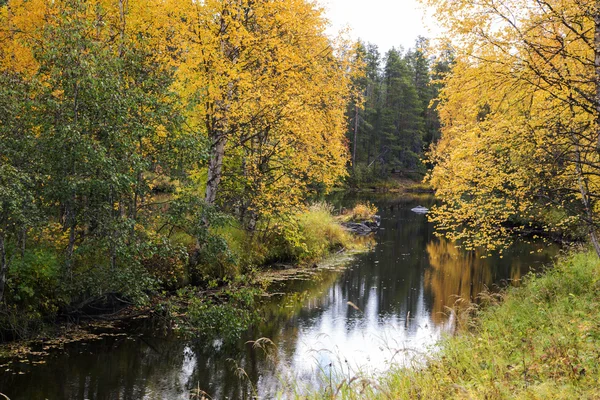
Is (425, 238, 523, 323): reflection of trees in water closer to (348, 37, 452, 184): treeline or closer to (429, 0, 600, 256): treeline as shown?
(429, 0, 600, 256): treeline

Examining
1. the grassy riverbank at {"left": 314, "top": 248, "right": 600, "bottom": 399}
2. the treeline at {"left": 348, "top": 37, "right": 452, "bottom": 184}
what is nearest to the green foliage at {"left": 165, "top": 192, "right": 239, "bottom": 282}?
the grassy riverbank at {"left": 314, "top": 248, "right": 600, "bottom": 399}

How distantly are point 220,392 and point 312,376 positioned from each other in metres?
1.92

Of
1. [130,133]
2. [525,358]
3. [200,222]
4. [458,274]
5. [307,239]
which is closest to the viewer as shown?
[525,358]

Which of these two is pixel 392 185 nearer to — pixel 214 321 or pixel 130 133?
pixel 214 321

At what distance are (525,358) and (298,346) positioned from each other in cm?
599

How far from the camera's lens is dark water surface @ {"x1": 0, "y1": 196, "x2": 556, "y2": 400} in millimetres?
9594

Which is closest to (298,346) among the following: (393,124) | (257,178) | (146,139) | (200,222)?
(200,222)

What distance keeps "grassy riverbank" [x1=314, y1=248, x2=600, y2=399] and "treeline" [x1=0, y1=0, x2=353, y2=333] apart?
20.8 ft

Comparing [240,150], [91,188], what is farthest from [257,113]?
[91,188]

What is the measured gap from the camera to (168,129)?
41.0 feet

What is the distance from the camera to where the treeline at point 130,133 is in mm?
10695

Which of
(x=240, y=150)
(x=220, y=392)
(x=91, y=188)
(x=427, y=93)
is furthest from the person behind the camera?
(x=427, y=93)

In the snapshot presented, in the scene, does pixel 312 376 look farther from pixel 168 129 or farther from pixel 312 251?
pixel 312 251

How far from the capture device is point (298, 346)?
12.2 meters
